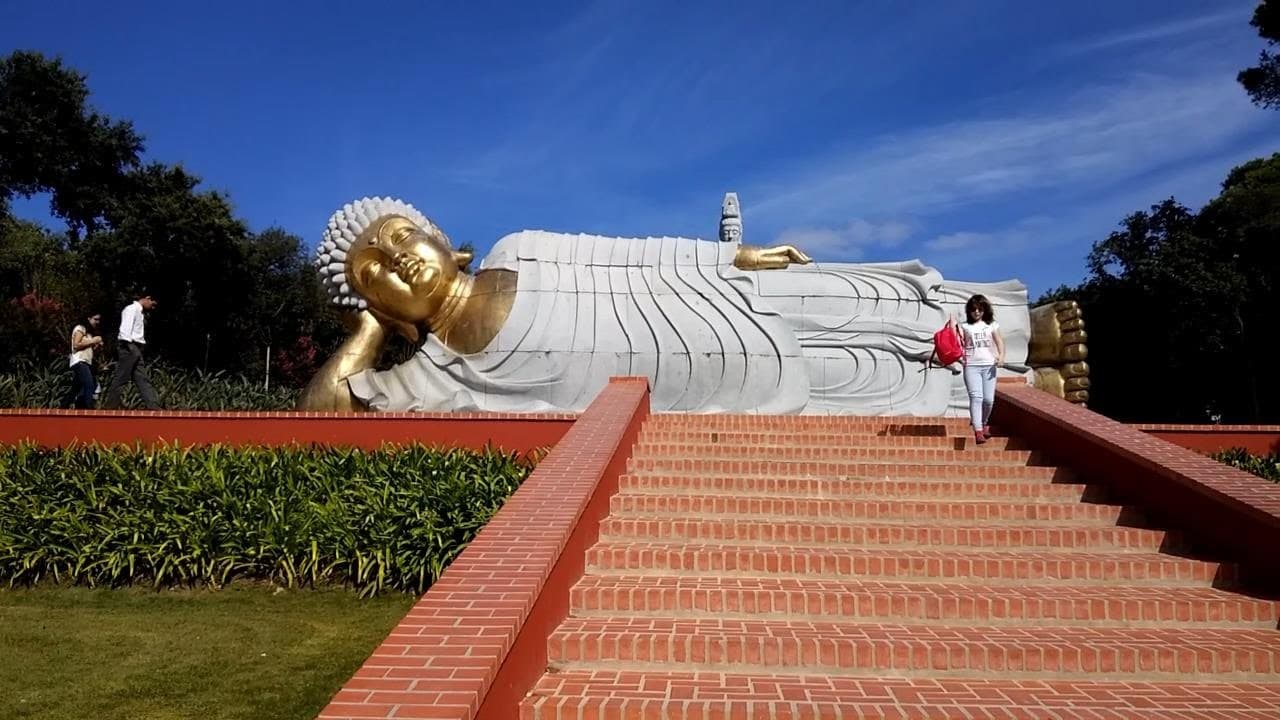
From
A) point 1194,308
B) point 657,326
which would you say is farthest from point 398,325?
point 1194,308

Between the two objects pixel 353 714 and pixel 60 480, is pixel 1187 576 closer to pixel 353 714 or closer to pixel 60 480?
pixel 353 714

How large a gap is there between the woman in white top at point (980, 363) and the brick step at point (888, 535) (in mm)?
1932

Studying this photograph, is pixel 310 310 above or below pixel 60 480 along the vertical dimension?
above

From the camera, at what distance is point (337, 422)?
821cm

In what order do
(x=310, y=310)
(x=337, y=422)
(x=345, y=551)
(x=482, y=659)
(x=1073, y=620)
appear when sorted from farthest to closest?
(x=310, y=310) < (x=337, y=422) < (x=345, y=551) < (x=1073, y=620) < (x=482, y=659)

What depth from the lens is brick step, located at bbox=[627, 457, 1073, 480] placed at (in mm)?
6363

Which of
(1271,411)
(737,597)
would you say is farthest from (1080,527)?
(1271,411)

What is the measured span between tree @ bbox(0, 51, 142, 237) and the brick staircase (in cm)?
2116

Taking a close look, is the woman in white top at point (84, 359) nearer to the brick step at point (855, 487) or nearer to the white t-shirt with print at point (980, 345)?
the brick step at point (855, 487)

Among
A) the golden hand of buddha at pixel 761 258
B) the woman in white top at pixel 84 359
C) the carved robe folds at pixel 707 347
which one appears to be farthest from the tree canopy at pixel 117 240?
the golden hand of buddha at pixel 761 258

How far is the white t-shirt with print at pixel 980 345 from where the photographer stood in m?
7.21

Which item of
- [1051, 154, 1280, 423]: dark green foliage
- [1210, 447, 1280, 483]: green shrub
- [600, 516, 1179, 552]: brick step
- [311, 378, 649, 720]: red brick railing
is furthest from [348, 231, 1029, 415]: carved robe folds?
[1051, 154, 1280, 423]: dark green foliage

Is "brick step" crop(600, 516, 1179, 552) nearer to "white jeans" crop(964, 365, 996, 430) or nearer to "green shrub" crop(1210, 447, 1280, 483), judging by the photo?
"white jeans" crop(964, 365, 996, 430)

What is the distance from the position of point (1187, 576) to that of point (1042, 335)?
590 centimetres
